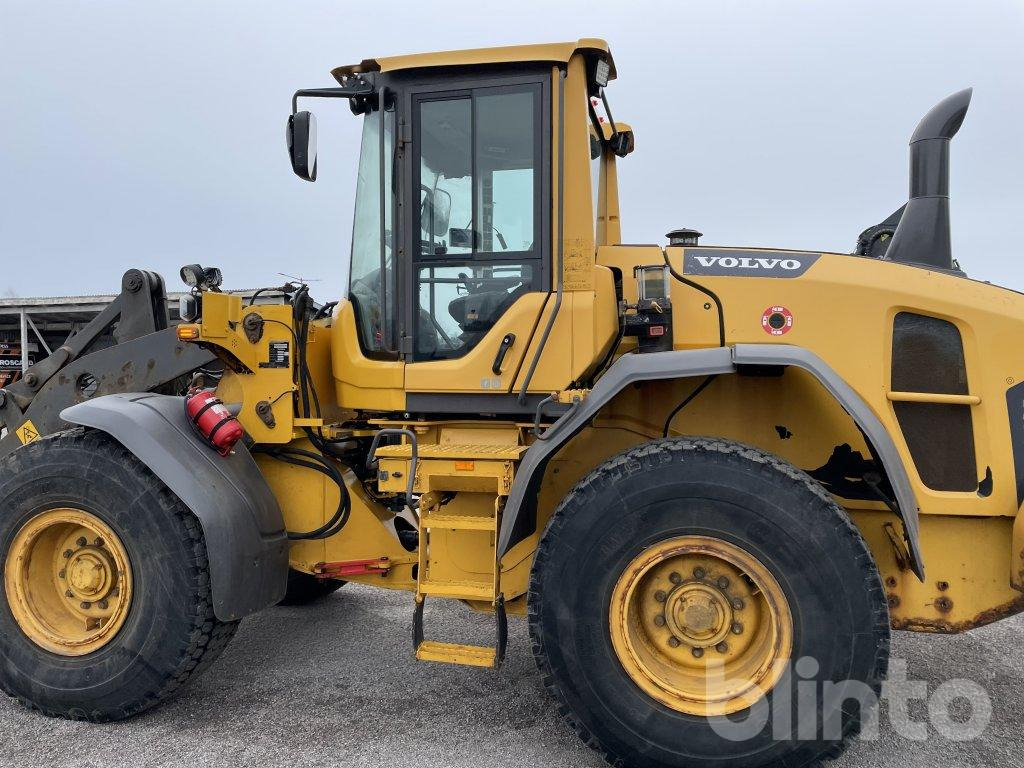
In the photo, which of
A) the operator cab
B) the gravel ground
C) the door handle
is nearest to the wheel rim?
the gravel ground

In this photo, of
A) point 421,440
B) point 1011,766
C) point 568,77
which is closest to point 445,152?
point 568,77

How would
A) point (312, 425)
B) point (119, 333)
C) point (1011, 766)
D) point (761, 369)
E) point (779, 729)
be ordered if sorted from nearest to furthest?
point (779, 729) < point (1011, 766) < point (761, 369) < point (312, 425) < point (119, 333)

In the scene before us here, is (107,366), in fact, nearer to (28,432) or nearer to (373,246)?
(28,432)

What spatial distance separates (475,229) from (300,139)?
0.90 meters

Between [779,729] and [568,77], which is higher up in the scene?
[568,77]

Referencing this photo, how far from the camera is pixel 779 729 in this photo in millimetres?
2678

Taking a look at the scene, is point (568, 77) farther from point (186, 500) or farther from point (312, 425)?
point (186, 500)

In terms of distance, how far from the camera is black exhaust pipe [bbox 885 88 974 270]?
3.45 meters

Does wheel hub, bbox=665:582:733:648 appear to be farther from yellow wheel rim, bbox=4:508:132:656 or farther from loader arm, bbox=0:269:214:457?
loader arm, bbox=0:269:214:457

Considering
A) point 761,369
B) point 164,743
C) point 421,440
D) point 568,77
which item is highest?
point 568,77

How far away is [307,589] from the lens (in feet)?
16.7

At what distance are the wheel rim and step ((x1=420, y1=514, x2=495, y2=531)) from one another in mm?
641

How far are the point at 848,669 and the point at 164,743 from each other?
9.05 ft

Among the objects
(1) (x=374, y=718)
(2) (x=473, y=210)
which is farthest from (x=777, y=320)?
(1) (x=374, y=718)
